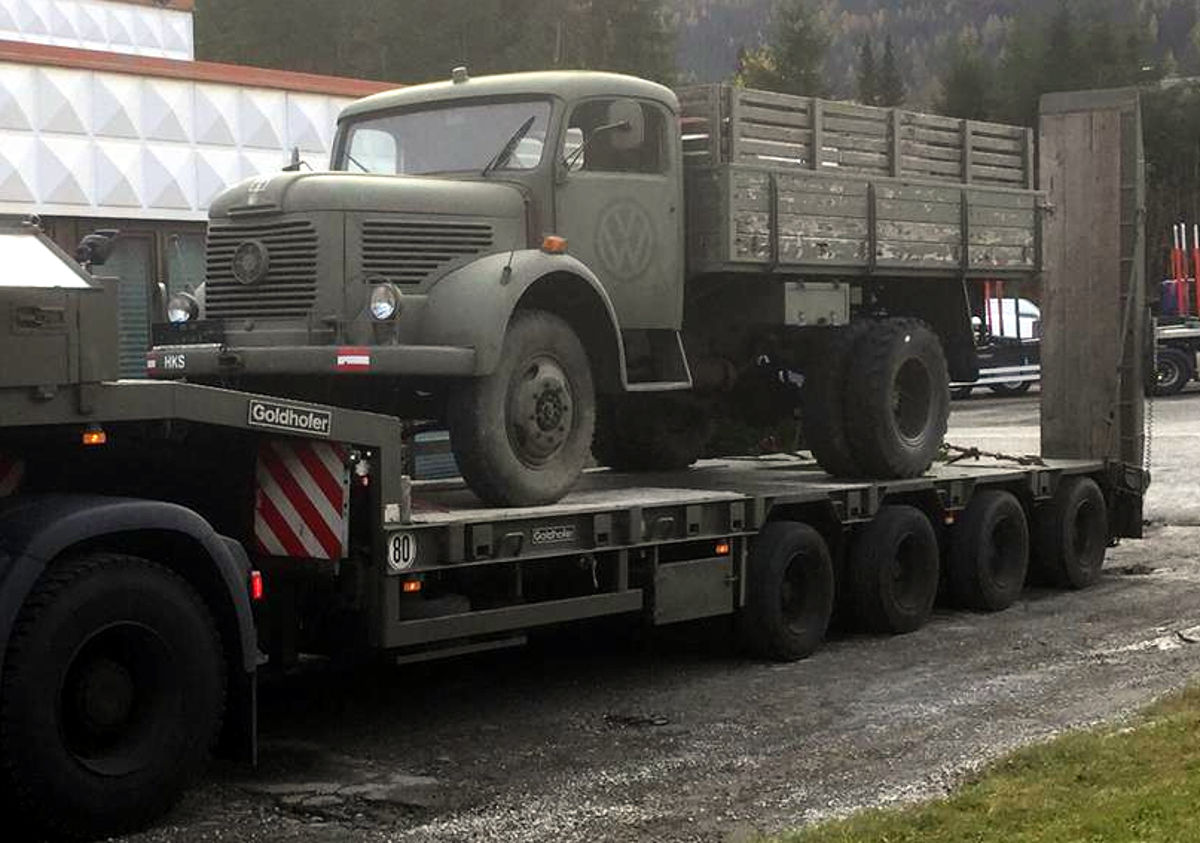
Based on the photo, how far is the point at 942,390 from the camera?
42.5ft

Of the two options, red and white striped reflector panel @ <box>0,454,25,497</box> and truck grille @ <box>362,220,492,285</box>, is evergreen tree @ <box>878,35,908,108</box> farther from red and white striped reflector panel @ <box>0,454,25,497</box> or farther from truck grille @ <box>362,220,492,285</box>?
red and white striped reflector panel @ <box>0,454,25,497</box>

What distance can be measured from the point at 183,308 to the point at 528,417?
79.3 inches

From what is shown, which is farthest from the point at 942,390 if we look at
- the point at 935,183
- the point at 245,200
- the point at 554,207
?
the point at 245,200

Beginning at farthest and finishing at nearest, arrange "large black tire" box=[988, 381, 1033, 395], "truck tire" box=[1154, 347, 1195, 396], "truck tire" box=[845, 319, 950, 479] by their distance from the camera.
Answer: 1. "large black tire" box=[988, 381, 1033, 395]
2. "truck tire" box=[1154, 347, 1195, 396]
3. "truck tire" box=[845, 319, 950, 479]

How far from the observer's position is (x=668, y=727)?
9148mm

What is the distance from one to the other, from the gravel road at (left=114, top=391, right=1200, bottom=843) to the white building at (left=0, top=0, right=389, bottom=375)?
8.01m

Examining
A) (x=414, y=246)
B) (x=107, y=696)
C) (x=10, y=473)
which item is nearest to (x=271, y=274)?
(x=414, y=246)

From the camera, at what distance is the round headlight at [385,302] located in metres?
9.29

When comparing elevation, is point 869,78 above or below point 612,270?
above

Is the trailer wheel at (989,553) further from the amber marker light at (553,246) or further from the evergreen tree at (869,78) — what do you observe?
the evergreen tree at (869,78)

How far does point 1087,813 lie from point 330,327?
457 centimetres

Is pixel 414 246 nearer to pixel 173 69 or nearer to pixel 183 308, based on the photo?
pixel 183 308

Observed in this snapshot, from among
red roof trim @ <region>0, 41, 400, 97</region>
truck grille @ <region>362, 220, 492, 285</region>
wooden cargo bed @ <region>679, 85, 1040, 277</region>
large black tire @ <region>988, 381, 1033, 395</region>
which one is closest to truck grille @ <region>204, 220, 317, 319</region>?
truck grille @ <region>362, 220, 492, 285</region>

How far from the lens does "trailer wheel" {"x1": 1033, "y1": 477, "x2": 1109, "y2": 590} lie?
45.5 ft
